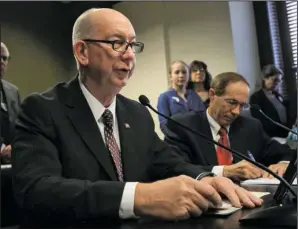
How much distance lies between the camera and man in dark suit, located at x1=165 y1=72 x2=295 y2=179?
5.49 feet

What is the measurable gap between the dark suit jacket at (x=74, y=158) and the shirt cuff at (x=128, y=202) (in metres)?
0.01

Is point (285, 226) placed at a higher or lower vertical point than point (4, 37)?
lower

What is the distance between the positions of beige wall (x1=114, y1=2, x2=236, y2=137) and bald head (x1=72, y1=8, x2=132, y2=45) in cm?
43

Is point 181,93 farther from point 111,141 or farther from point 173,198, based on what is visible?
point 173,198

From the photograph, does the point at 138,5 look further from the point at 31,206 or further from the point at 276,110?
the point at 31,206

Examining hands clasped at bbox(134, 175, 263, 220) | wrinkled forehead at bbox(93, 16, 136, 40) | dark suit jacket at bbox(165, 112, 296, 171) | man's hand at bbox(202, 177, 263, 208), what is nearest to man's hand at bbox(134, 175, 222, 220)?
hands clasped at bbox(134, 175, 263, 220)

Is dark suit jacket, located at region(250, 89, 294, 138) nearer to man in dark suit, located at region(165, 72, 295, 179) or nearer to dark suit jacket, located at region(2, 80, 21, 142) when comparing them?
man in dark suit, located at region(165, 72, 295, 179)

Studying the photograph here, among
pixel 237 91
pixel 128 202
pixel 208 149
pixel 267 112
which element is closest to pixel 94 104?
pixel 128 202

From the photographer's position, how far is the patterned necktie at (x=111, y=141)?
107 centimetres

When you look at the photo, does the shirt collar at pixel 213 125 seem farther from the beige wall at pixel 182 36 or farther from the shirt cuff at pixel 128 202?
the shirt cuff at pixel 128 202

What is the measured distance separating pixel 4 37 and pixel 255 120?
1.20 metres

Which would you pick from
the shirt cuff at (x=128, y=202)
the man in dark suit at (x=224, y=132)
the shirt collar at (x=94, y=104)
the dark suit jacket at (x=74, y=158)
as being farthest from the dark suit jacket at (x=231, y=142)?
the shirt cuff at (x=128, y=202)

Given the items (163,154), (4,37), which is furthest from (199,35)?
(4,37)

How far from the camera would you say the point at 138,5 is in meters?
1.58
